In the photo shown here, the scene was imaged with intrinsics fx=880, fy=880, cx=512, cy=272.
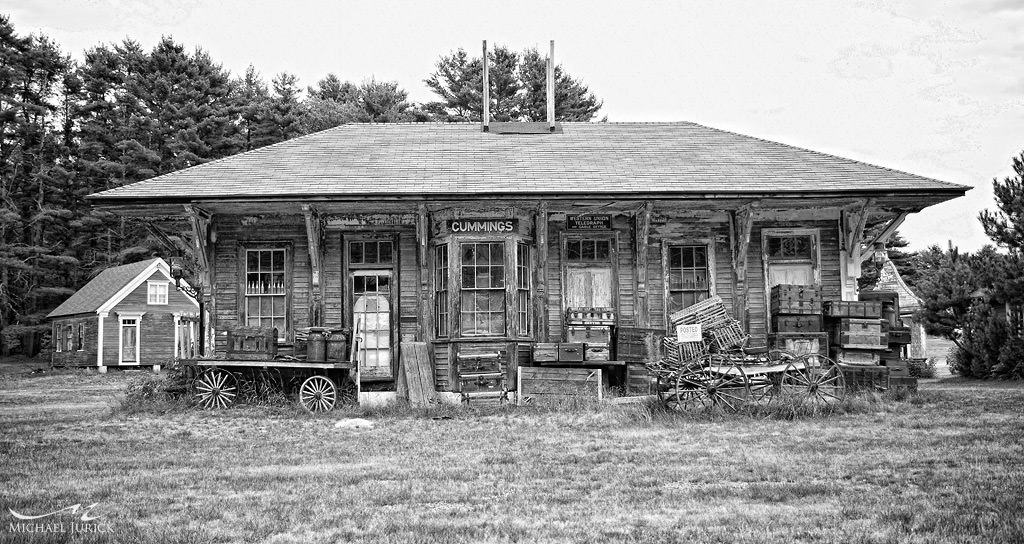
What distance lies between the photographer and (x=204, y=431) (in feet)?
41.4

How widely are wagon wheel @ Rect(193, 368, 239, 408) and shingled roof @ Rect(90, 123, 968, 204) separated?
313 centimetres

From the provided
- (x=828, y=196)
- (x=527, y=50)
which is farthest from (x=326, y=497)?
(x=527, y=50)

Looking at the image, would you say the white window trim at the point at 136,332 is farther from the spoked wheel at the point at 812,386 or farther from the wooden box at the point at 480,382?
the spoked wheel at the point at 812,386

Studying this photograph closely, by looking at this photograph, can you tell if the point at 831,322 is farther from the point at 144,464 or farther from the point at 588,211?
the point at 144,464

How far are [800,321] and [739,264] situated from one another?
1591 mm

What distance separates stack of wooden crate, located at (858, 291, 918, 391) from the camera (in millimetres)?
15278

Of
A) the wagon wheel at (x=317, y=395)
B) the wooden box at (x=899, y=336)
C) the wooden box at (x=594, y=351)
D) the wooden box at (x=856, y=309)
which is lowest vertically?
the wagon wheel at (x=317, y=395)

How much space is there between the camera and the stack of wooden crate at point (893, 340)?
50.1 feet

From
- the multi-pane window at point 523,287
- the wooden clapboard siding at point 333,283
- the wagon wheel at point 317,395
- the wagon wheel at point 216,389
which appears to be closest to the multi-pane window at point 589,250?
the multi-pane window at point 523,287

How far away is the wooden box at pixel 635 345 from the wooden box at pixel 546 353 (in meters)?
1.19

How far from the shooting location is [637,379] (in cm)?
1573

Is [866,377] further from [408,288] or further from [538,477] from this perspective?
[538,477]

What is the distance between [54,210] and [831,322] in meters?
39.5

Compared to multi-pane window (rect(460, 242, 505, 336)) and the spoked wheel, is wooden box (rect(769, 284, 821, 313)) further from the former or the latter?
multi-pane window (rect(460, 242, 505, 336))
